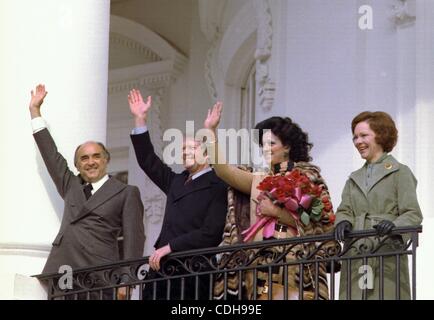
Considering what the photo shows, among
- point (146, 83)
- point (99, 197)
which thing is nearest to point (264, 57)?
point (146, 83)

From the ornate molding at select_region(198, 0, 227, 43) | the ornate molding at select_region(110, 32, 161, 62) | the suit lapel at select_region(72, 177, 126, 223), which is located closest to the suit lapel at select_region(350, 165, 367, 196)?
the suit lapel at select_region(72, 177, 126, 223)

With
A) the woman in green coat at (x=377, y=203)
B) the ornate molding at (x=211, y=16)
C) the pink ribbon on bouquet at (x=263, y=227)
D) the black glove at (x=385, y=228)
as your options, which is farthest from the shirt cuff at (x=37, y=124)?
the ornate molding at (x=211, y=16)

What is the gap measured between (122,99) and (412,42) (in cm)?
551

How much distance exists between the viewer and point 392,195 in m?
8.98

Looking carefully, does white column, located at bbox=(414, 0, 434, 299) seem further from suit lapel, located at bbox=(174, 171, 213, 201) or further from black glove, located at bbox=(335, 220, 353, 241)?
black glove, located at bbox=(335, 220, 353, 241)

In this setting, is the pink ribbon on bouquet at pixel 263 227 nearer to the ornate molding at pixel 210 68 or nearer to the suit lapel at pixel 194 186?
the suit lapel at pixel 194 186

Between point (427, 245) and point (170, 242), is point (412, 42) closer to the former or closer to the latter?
point (427, 245)

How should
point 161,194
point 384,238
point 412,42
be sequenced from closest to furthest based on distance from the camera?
point 384,238
point 412,42
point 161,194

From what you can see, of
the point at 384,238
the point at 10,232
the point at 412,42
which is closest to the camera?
the point at 384,238

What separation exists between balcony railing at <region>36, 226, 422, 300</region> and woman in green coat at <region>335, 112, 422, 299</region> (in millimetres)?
13

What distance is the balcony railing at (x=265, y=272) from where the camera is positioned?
8.86 meters

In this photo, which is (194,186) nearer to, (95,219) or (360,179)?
(95,219)

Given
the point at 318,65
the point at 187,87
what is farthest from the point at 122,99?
the point at 318,65

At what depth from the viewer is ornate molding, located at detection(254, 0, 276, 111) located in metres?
13.3
